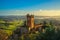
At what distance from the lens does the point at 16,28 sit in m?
3.73

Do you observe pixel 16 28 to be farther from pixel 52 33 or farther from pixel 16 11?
pixel 52 33

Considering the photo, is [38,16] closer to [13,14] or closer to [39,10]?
[39,10]

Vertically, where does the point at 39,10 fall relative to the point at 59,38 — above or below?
above

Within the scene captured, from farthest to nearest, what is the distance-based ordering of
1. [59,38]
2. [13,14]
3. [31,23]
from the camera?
[13,14] → [31,23] → [59,38]

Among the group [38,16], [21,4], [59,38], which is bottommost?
[59,38]

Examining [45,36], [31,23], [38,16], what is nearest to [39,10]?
[38,16]

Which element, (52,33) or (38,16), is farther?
(38,16)

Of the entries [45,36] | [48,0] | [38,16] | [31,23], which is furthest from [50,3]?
[45,36]

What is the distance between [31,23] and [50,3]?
24.3 inches

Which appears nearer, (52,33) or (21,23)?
(52,33)

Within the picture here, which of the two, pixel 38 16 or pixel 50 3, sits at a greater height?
pixel 50 3

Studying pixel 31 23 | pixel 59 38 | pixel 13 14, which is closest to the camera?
pixel 59 38

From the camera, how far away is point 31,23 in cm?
364

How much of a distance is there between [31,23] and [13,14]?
532mm
